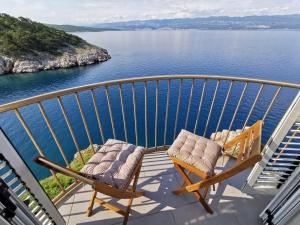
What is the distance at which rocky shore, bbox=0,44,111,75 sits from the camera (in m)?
23.8

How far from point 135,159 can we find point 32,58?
2952 centimetres

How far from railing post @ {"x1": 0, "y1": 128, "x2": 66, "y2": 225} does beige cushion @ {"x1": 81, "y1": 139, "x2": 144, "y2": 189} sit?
35cm

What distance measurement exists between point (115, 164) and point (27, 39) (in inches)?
1215

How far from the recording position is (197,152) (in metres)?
1.91

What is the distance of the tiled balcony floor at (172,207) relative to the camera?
1832 millimetres

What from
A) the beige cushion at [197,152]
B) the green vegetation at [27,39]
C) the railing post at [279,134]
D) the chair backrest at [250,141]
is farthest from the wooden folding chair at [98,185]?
the green vegetation at [27,39]

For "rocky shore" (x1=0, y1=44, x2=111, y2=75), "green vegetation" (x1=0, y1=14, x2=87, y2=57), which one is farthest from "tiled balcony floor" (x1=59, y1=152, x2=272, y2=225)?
"green vegetation" (x1=0, y1=14, x2=87, y2=57)

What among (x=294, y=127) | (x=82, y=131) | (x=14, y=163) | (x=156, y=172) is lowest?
(x=82, y=131)

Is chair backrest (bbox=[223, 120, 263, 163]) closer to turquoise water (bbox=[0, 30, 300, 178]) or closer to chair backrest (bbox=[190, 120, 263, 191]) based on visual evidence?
chair backrest (bbox=[190, 120, 263, 191])

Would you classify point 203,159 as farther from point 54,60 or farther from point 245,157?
point 54,60

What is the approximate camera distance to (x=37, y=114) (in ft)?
48.8

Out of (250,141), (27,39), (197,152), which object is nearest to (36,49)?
(27,39)

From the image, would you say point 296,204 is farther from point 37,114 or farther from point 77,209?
point 37,114

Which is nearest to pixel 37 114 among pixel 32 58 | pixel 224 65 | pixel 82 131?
pixel 82 131
